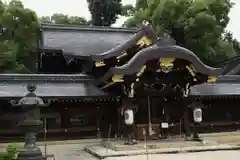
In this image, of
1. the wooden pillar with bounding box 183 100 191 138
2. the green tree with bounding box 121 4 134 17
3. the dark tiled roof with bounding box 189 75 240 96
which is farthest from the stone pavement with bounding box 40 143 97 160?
→ the green tree with bounding box 121 4 134 17

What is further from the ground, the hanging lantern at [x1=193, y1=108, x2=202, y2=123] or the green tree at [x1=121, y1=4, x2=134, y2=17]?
the green tree at [x1=121, y1=4, x2=134, y2=17]

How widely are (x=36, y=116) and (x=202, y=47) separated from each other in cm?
2164

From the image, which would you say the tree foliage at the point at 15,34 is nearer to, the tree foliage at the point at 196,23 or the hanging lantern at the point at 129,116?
the tree foliage at the point at 196,23

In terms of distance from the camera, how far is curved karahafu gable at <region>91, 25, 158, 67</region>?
16.2 metres

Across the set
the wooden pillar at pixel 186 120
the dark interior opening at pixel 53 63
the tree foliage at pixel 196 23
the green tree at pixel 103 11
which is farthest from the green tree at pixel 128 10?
the wooden pillar at pixel 186 120

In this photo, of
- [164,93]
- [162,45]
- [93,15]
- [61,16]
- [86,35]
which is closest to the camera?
[162,45]

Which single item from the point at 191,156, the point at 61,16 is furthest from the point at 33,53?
the point at 191,156

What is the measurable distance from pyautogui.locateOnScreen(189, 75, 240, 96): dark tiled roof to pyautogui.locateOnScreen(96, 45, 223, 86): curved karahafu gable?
212 cm

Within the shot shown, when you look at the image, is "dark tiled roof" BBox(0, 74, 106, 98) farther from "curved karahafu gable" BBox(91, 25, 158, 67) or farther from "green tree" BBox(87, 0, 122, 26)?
"green tree" BBox(87, 0, 122, 26)

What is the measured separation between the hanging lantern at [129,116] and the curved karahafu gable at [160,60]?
5.11 ft

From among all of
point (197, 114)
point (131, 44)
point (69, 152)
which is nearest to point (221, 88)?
point (197, 114)

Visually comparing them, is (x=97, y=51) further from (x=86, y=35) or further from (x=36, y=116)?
(x=36, y=116)

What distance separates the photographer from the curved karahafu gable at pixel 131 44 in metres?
16.2

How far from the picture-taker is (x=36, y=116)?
9.79 meters
